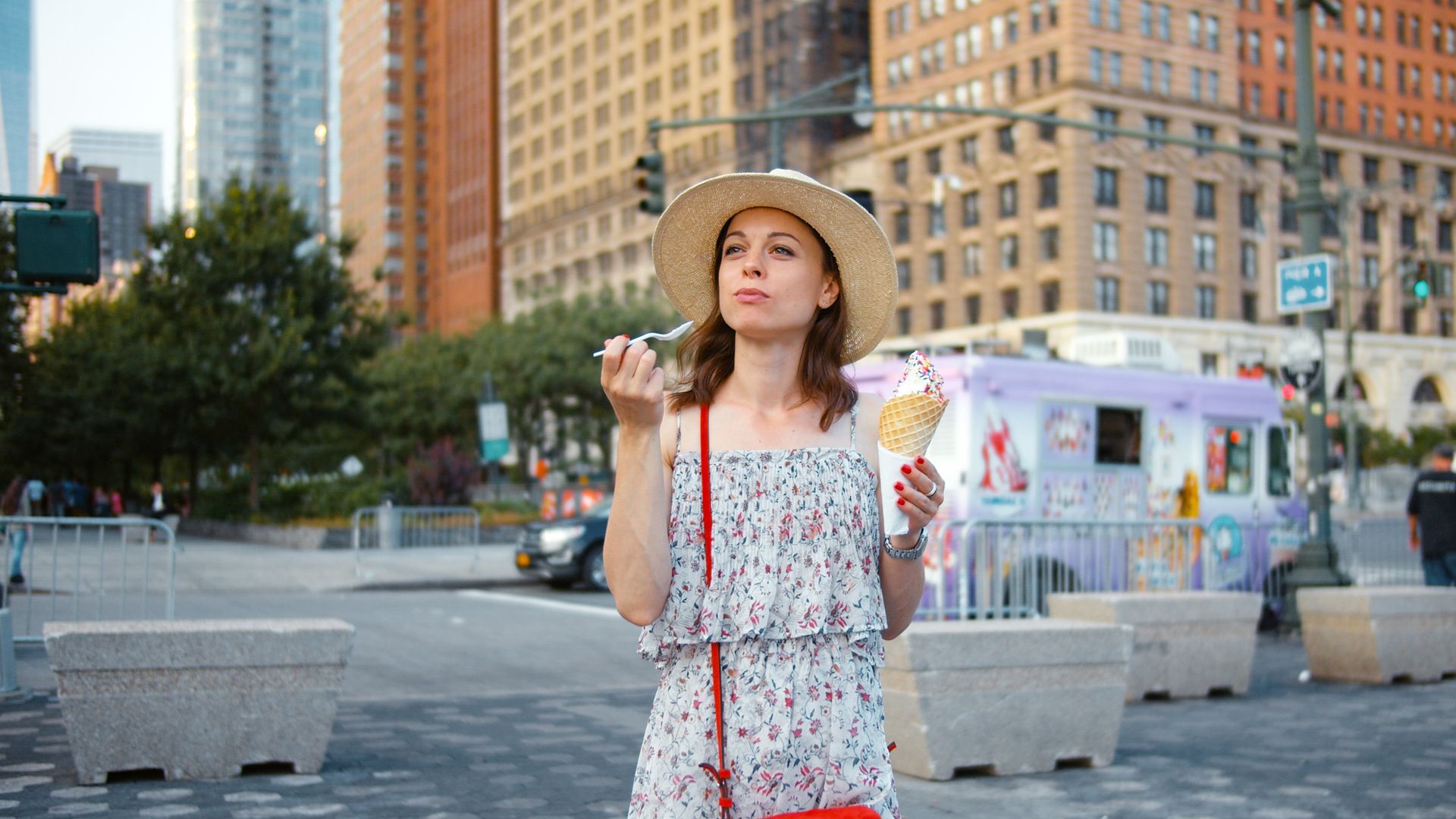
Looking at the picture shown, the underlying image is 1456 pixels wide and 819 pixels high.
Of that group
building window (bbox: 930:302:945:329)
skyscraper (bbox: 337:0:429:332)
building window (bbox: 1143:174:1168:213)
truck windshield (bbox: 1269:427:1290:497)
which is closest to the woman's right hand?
truck windshield (bbox: 1269:427:1290:497)

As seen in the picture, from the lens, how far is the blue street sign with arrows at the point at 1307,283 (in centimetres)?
1385

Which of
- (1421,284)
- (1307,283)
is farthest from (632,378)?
(1421,284)

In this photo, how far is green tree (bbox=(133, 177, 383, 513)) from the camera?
3412cm

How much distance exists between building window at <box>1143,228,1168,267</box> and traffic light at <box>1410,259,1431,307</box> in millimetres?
49203

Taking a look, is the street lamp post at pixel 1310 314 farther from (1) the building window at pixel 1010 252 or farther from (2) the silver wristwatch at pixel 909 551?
(1) the building window at pixel 1010 252

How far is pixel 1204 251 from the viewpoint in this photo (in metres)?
71.8

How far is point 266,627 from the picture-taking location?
6992mm

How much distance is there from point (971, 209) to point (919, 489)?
72.8m

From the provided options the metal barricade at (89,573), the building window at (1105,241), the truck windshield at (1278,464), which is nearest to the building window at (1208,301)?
the building window at (1105,241)

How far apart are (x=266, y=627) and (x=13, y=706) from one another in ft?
10.5

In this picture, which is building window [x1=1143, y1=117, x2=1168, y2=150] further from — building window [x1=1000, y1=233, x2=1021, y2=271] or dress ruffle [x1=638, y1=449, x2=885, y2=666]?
dress ruffle [x1=638, y1=449, x2=885, y2=666]

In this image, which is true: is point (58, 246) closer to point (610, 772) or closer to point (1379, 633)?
point (610, 772)

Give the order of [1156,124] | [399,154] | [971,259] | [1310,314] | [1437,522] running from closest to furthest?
[1437,522], [1310,314], [1156,124], [971,259], [399,154]

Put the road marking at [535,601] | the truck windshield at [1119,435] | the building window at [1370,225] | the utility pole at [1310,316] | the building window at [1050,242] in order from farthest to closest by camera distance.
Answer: the building window at [1370,225]
the building window at [1050,242]
the road marking at [535,601]
the truck windshield at [1119,435]
the utility pole at [1310,316]
